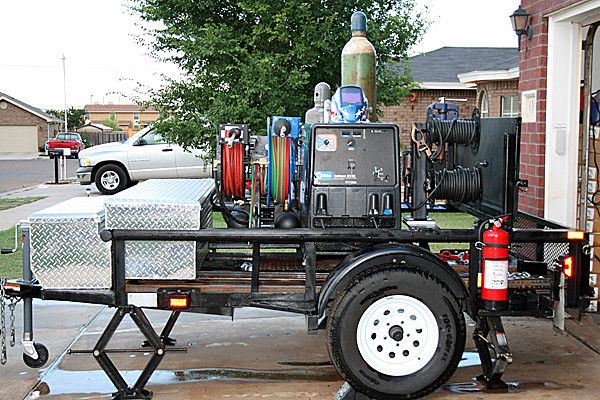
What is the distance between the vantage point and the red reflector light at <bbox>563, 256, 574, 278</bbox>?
5.96 metres

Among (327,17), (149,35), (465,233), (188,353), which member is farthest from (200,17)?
(465,233)

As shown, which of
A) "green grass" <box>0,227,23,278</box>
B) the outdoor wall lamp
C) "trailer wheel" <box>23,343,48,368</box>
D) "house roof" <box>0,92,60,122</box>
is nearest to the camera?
"trailer wheel" <box>23,343,48,368</box>

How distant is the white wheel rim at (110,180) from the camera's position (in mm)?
21234

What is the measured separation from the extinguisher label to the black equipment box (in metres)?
0.73

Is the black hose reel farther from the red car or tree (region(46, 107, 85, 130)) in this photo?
tree (region(46, 107, 85, 130))

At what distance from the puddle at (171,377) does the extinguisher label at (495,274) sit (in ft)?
4.58

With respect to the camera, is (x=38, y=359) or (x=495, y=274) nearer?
(x=495, y=274)

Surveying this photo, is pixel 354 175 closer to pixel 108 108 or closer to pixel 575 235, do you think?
pixel 575 235

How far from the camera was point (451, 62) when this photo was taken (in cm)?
2700

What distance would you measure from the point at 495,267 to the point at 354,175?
1156 mm

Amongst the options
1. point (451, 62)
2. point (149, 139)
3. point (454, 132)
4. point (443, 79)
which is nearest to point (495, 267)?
point (454, 132)

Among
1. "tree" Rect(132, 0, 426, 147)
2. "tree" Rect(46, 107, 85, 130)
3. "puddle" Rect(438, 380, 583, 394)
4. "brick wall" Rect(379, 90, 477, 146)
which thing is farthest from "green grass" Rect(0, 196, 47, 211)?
"tree" Rect(46, 107, 85, 130)

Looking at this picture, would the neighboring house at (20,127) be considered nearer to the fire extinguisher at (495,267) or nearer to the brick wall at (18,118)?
the brick wall at (18,118)

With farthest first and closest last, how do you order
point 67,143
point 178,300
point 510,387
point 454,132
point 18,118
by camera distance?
point 18,118
point 67,143
point 454,132
point 510,387
point 178,300
